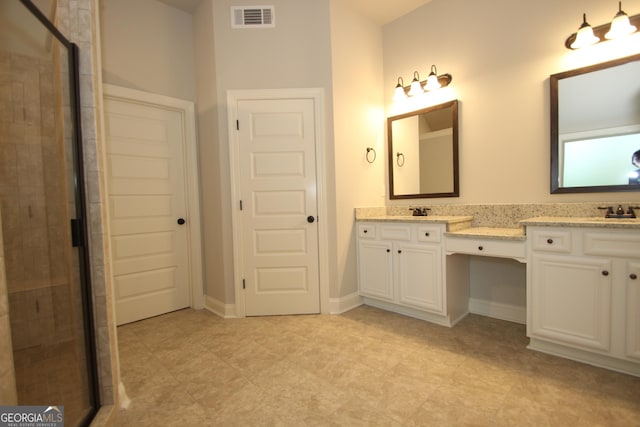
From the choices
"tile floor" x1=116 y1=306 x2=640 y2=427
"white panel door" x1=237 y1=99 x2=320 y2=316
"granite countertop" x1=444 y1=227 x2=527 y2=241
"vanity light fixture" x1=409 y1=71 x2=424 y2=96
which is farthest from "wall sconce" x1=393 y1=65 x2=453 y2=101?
"tile floor" x1=116 y1=306 x2=640 y2=427

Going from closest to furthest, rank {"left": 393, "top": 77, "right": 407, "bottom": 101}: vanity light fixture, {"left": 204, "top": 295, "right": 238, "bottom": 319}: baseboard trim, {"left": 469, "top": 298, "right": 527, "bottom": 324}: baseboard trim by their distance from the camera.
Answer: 1. {"left": 469, "top": 298, "right": 527, "bottom": 324}: baseboard trim
2. {"left": 204, "top": 295, "right": 238, "bottom": 319}: baseboard trim
3. {"left": 393, "top": 77, "right": 407, "bottom": 101}: vanity light fixture

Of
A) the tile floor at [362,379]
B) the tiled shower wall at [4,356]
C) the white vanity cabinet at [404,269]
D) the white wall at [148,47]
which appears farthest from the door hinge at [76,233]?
the white vanity cabinet at [404,269]

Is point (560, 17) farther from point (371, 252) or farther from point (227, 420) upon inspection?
point (227, 420)

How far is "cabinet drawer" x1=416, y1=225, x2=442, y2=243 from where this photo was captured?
2.46 m

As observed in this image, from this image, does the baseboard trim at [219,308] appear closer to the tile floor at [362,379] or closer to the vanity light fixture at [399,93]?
the tile floor at [362,379]

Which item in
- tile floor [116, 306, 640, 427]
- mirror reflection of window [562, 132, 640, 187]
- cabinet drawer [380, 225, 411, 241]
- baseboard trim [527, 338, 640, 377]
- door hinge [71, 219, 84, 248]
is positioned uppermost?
mirror reflection of window [562, 132, 640, 187]

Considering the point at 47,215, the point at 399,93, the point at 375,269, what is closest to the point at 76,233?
the point at 47,215

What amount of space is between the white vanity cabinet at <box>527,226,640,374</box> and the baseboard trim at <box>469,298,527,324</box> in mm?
506

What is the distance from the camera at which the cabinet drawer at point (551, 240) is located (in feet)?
6.08

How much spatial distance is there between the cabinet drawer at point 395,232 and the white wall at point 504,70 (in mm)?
592

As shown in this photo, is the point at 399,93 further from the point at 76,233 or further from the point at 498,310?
the point at 76,233

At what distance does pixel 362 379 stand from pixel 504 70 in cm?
273

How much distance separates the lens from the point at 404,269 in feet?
8.80

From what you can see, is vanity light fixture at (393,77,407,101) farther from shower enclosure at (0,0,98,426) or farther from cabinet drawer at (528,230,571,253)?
shower enclosure at (0,0,98,426)
